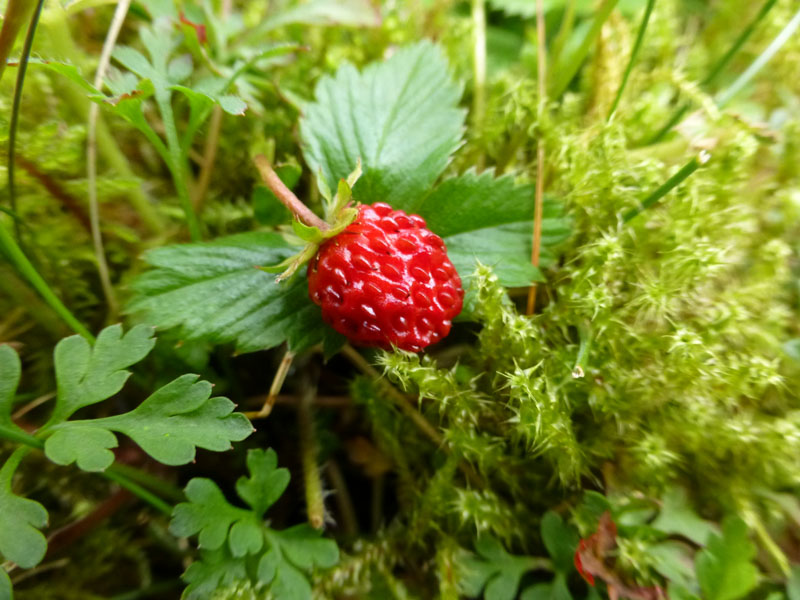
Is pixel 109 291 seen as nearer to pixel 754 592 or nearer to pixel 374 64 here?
pixel 374 64

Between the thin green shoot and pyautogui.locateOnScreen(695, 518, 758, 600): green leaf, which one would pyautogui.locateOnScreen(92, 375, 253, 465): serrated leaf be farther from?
pyautogui.locateOnScreen(695, 518, 758, 600): green leaf

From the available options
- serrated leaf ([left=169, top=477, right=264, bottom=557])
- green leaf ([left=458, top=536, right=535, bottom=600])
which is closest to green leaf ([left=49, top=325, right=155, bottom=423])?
serrated leaf ([left=169, top=477, right=264, bottom=557])

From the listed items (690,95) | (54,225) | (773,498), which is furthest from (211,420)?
(690,95)

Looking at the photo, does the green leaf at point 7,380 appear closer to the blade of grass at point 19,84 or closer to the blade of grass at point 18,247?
the blade of grass at point 18,247

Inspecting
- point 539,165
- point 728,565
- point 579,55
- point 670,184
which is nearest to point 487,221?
point 539,165

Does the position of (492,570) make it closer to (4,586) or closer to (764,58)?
(4,586)

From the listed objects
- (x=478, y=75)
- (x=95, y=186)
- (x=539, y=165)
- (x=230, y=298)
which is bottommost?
(x=230, y=298)

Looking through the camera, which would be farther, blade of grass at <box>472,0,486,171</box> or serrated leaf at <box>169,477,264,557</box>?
blade of grass at <box>472,0,486,171</box>
